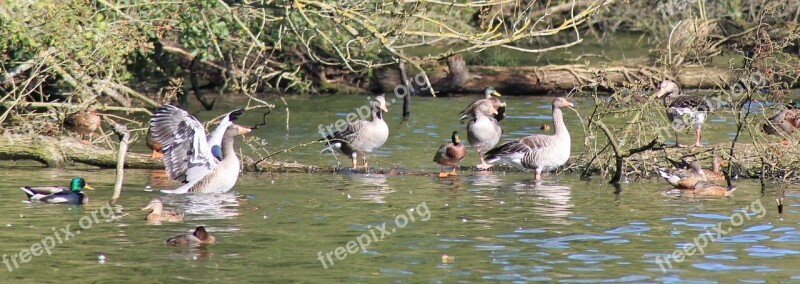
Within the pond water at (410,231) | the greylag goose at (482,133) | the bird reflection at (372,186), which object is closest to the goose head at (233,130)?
the pond water at (410,231)

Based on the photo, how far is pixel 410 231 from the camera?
44.3 feet

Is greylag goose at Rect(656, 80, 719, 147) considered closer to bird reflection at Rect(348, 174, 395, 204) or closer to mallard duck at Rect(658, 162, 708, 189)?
mallard duck at Rect(658, 162, 708, 189)

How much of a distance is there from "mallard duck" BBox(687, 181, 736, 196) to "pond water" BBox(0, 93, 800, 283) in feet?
0.63

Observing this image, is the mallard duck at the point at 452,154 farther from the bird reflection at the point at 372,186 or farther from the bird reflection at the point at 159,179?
the bird reflection at the point at 159,179

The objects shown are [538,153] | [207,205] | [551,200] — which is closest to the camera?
[207,205]

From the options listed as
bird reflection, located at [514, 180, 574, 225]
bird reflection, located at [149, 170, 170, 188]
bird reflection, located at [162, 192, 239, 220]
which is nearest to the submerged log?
bird reflection, located at [149, 170, 170, 188]

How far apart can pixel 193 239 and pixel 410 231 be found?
2.41 metres

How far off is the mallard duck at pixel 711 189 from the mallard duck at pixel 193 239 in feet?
22.0

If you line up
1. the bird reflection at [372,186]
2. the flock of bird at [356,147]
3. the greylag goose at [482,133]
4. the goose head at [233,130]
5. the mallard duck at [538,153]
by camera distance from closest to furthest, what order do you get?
the flock of bird at [356,147] → the bird reflection at [372,186] → the goose head at [233,130] → the mallard duck at [538,153] → the greylag goose at [482,133]

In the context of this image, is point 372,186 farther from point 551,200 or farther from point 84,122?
point 84,122

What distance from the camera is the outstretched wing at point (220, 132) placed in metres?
15.7

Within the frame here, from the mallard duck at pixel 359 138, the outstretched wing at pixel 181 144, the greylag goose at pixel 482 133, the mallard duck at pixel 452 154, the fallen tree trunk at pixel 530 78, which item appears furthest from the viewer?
the fallen tree trunk at pixel 530 78

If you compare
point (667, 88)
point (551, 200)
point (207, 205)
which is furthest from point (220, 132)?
point (667, 88)

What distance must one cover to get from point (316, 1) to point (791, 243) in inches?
300
